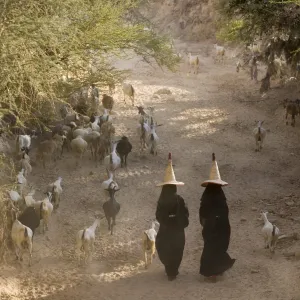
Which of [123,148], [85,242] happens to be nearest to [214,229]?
[85,242]

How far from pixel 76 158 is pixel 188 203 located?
10.7ft

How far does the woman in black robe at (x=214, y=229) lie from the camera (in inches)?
307

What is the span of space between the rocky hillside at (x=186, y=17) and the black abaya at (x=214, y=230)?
20.3 m

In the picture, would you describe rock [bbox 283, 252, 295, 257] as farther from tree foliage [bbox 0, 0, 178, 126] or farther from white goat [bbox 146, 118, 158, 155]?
white goat [bbox 146, 118, 158, 155]

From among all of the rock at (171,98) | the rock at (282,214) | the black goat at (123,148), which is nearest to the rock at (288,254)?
the rock at (282,214)

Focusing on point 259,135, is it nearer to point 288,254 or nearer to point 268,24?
point 268,24

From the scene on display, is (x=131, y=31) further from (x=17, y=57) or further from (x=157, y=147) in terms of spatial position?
(x=17, y=57)

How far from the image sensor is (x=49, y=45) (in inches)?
387

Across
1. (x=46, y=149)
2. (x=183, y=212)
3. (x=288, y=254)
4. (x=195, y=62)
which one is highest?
(x=195, y=62)

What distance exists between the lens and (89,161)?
1306 cm

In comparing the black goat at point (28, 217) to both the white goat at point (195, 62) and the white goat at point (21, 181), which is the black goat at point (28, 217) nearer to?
the white goat at point (21, 181)

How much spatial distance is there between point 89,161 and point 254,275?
601cm

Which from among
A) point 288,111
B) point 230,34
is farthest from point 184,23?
point 288,111

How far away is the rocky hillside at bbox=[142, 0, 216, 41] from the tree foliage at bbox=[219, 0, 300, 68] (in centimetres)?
1108
